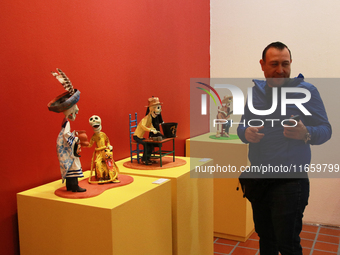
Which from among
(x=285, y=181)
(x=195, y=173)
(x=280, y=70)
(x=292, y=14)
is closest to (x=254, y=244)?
(x=195, y=173)

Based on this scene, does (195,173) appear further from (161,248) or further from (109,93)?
(109,93)

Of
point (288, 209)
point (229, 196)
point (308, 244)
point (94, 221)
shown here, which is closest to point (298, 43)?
point (229, 196)

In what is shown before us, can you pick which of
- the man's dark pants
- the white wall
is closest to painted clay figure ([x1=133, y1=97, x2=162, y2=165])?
the man's dark pants

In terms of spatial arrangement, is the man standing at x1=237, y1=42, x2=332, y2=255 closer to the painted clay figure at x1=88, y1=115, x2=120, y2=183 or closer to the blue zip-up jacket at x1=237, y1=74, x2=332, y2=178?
the blue zip-up jacket at x1=237, y1=74, x2=332, y2=178

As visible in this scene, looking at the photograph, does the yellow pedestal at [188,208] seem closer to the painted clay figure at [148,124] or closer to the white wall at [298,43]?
the painted clay figure at [148,124]

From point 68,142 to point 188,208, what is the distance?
885 millimetres

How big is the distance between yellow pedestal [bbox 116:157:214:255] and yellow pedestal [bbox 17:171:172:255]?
0.19 metres

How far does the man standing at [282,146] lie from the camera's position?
1692 millimetres

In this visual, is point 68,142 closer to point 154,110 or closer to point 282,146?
point 154,110

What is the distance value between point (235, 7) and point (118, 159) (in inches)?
91.8

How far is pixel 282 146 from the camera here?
177cm

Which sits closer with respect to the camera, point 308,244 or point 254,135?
point 254,135

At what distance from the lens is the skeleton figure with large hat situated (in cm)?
150

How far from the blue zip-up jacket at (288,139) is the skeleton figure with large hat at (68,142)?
3.16ft
